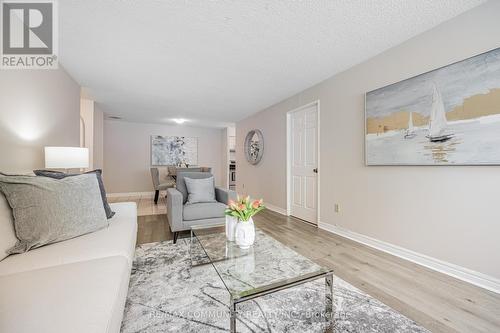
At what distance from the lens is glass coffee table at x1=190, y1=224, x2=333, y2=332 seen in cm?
107

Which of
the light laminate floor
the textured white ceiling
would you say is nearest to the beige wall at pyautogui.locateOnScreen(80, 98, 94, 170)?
the textured white ceiling

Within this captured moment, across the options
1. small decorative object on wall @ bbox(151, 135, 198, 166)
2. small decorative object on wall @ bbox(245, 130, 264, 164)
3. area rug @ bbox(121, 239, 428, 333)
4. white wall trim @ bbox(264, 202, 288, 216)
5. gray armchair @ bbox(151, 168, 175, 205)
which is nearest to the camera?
area rug @ bbox(121, 239, 428, 333)

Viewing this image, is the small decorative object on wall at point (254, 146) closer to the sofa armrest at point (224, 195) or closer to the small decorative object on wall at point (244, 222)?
the sofa armrest at point (224, 195)

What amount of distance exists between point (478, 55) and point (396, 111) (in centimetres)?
68

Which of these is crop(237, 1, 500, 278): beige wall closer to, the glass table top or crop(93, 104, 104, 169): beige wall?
the glass table top

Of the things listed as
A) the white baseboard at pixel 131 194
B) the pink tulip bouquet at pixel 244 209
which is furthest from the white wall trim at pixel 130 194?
the pink tulip bouquet at pixel 244 209

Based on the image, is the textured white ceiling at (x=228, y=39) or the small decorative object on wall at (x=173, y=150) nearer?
the textured white ceiling at (x=228, y=39)

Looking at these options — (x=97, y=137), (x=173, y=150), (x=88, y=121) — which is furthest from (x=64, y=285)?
(x=173, y=150)

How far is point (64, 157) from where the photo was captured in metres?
2.24

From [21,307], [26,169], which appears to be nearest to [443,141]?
[21,307]

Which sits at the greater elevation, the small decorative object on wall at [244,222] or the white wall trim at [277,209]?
the small decorative object on wall at [244,222]

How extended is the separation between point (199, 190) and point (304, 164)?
6.07 feet

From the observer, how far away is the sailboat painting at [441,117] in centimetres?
162

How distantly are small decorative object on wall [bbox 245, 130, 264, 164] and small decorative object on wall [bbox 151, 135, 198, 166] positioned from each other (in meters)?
2.39
